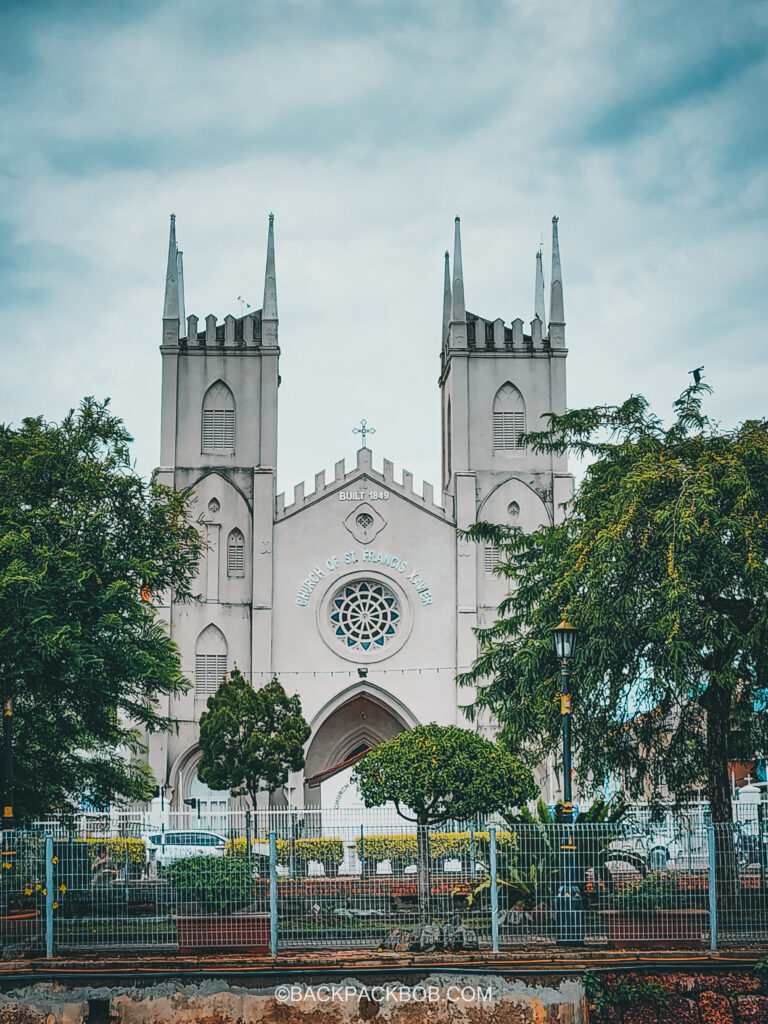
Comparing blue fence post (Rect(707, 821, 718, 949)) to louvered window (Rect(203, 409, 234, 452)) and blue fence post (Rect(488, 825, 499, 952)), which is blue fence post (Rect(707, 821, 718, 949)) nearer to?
blue fence post (Rect(488, 825, 499, 952))

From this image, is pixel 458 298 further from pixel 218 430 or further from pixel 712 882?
pixel 712 882

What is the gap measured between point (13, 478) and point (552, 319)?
82.8 ft

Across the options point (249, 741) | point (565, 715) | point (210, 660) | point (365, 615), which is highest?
point (365, 615)

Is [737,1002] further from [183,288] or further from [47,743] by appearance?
[183,288]

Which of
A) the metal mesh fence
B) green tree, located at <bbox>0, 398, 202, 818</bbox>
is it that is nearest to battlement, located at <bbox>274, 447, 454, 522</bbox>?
green tree, located at <bbox>0, 398, 202, 818</bbox>

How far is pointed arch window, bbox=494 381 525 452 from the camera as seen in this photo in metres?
42.8

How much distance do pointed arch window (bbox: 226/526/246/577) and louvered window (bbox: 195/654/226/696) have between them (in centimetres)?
268

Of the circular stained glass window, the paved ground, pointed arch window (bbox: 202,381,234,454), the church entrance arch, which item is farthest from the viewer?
pointed arch window (bbox: 202,381,234,454)

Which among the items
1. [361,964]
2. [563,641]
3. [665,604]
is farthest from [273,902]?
[665,604]

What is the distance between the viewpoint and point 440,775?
19.0m

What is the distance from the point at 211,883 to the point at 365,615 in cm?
2590

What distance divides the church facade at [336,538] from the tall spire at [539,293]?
1.93 metres

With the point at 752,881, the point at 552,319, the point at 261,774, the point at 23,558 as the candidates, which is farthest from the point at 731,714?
the point at 552,319

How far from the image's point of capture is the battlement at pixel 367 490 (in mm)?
41406
